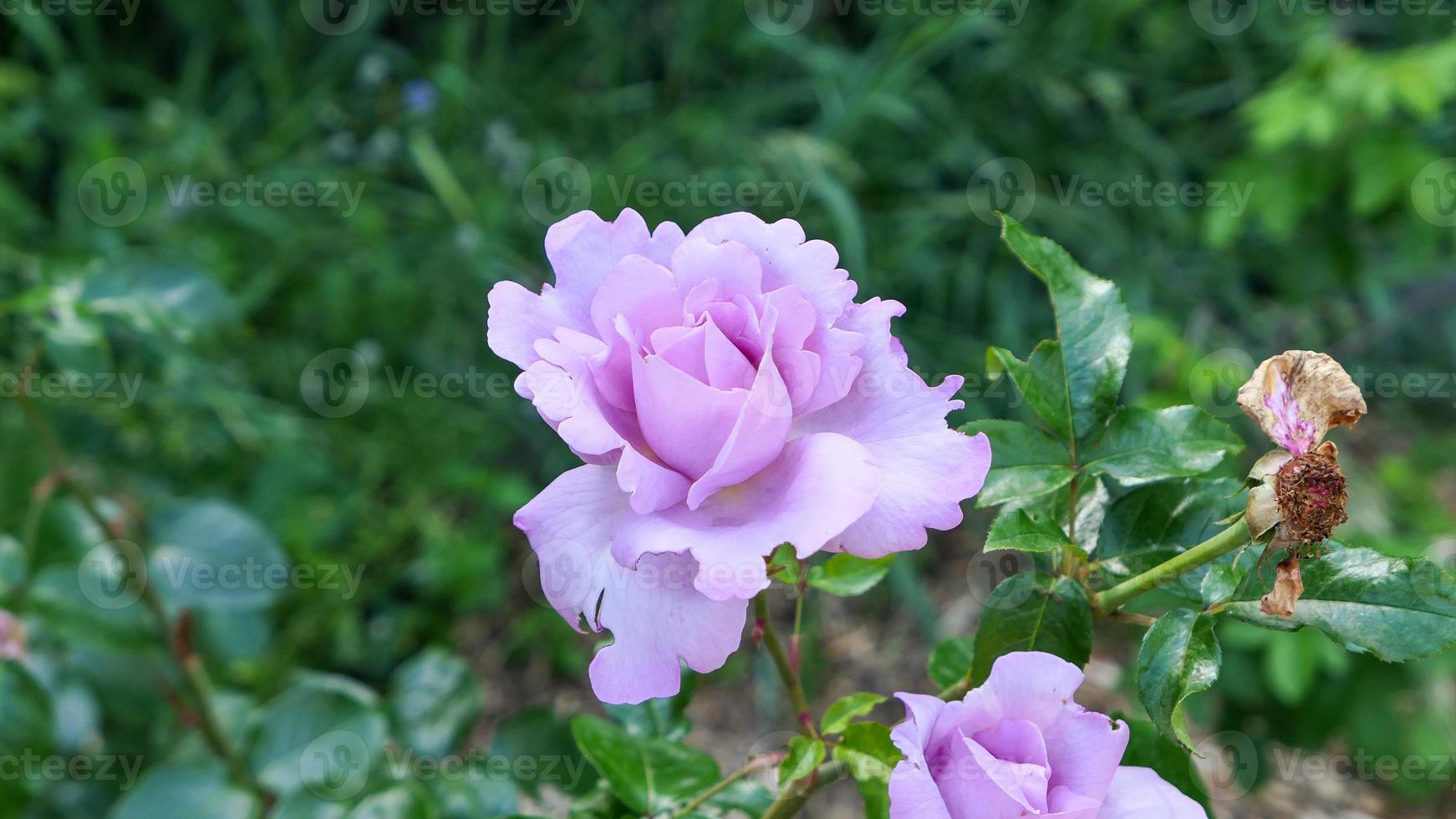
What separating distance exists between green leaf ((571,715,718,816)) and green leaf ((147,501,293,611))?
71 centimetres

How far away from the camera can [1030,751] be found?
0.40 meters

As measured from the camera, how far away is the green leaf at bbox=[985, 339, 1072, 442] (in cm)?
49

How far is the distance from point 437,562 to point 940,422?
1.45m

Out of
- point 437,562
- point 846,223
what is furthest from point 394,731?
point 846,223

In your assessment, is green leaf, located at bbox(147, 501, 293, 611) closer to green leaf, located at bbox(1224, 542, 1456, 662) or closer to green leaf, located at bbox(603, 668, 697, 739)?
green leaf, located at bbox(603, 668, 697, 739)

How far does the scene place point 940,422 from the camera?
40 cm

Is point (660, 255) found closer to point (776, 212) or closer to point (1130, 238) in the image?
point (776, 212)

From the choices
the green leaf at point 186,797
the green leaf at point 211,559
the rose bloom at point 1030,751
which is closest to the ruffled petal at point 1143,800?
the rose bloom at point 1030,751

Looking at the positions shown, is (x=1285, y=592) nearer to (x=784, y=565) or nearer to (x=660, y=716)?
(x=784, y=565)

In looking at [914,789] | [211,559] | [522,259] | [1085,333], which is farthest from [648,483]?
[522,259]

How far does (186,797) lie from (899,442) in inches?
32.9

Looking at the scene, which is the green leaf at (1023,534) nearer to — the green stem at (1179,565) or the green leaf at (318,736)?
the green stem at (1179,565)

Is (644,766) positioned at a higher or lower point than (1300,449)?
lower

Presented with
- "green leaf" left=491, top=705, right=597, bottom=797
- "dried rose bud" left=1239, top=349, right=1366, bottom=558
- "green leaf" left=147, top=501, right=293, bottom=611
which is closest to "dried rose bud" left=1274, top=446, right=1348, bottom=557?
"dried rose bud" left=1239, top=349, right=1366, bottom=558
